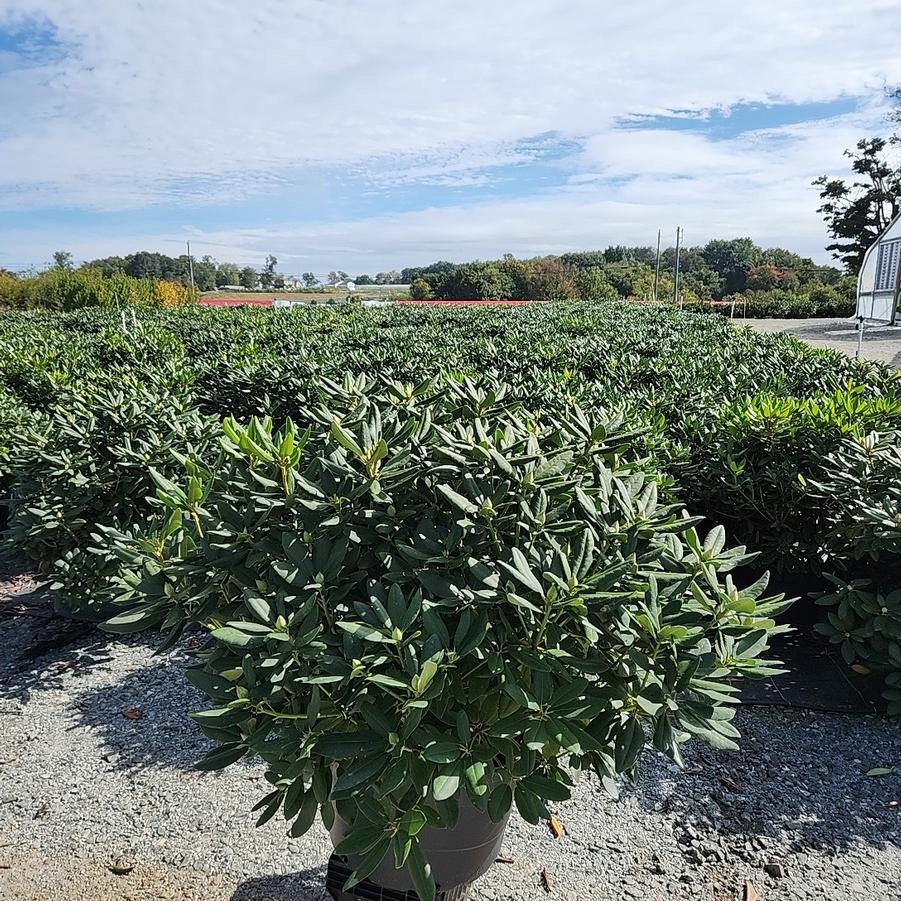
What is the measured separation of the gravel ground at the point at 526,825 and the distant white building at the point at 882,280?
14116mm

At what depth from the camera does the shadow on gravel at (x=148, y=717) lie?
2.92m

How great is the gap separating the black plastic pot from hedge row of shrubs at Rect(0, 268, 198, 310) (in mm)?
18867

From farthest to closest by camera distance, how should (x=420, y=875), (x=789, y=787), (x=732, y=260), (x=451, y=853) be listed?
(x=732, y=260) < (x=789, y=787) < (x=451, y=853) < (x=420, y=875)

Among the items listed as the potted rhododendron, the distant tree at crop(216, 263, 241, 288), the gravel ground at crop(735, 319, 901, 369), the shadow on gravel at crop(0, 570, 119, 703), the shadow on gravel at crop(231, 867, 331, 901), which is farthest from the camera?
the distant tree at crop(216, 263, 241, 288)

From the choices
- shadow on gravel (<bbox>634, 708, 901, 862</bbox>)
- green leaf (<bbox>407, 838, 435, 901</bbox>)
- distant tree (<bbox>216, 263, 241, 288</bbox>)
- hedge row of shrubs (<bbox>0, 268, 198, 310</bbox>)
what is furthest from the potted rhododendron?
distant tree (<bbox>216, 263, 241, 288</bbox>)

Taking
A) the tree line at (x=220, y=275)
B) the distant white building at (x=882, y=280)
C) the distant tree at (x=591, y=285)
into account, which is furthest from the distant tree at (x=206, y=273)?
the distant white building at (x=882, y=280)

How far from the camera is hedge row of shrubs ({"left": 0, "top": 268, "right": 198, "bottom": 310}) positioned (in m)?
Result: 20.4

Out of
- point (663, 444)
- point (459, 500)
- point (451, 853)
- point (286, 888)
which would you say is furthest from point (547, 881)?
point (663, 444)

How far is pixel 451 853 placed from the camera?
1.85 m

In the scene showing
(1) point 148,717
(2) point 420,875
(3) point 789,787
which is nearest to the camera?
(2) point 420,875

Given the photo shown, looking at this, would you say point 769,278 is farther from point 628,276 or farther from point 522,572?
point 522,572

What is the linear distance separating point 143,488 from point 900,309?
91.6ft

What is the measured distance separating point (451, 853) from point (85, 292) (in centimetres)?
2281

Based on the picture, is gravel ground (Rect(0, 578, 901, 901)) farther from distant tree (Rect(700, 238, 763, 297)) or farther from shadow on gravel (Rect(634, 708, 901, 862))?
distant tree (Rect(700, 238, 763, 297))
